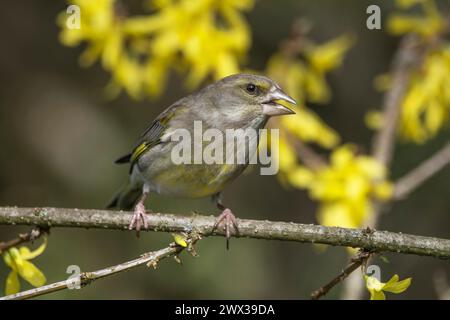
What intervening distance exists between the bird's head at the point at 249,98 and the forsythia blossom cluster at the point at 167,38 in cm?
22

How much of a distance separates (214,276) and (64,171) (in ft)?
6.48

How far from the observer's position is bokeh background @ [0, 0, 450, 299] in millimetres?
7578

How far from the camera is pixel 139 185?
5238mm

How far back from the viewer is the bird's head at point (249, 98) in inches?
186

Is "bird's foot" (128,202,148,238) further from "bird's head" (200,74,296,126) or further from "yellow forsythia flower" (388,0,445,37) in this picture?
"yellow forsythia flower" (388,0,445,37)

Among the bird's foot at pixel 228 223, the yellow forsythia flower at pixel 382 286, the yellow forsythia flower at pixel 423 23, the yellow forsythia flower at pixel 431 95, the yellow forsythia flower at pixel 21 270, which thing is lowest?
the yellow forsythia flower at pixel 382 286

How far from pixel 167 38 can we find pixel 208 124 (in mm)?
622

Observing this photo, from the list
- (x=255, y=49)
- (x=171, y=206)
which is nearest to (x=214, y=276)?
(x=171, y=206)

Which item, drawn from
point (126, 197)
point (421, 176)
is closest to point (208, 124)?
point (126, 197)

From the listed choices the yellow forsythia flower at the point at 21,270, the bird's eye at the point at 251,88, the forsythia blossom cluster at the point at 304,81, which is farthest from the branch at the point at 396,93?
the yellow forsythia flower at the point at 21,270

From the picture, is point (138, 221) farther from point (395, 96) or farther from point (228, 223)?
point (395, 96)

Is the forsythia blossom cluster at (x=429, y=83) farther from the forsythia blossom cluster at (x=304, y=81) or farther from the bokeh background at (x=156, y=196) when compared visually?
the bokeh background at (x=156, y=196)

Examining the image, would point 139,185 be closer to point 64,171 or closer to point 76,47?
point 64,171

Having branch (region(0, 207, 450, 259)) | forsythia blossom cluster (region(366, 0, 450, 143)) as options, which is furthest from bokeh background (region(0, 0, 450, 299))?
branch (region(0, 207, 450, 259))
